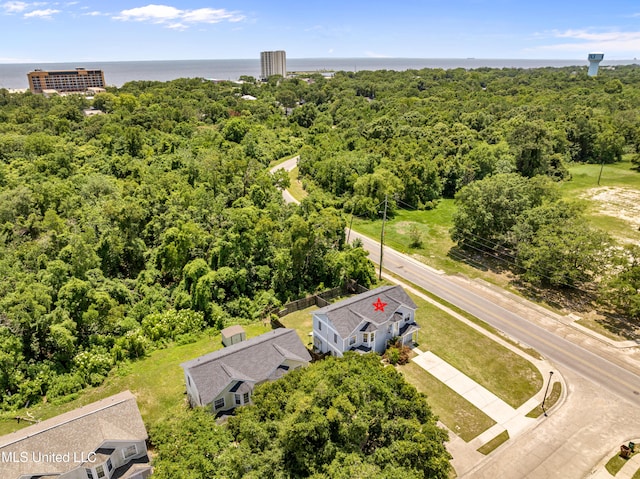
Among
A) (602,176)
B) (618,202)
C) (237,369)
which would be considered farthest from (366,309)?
(602,176)

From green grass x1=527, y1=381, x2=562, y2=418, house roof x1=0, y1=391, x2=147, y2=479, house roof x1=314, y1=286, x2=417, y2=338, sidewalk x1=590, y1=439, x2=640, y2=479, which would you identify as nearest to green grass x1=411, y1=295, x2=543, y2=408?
green grass x1=527, y1=381, x2=562, y2=418

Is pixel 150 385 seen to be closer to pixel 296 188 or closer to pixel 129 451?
pixel 129 451

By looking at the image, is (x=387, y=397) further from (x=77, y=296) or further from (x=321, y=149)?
(x=321, y=149)

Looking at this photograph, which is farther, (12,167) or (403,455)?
(12,167)

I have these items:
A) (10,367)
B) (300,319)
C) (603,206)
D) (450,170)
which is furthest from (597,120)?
(10,367)

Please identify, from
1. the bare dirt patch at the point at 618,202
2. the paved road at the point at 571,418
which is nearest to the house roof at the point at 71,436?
the paved road at the point at 571,418
